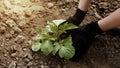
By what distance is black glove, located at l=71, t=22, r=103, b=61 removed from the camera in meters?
1.68

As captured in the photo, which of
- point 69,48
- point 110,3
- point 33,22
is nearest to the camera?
point 69,48

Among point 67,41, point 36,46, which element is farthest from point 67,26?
point 36,46

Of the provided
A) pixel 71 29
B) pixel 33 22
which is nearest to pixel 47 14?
pixel 33 22

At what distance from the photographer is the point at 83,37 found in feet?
5.56

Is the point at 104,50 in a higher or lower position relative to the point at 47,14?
lower

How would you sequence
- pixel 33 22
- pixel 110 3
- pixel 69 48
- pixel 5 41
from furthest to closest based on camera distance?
pixel 110 3 < pixel 33 22 < pixel 5 41 < pixel 69 48

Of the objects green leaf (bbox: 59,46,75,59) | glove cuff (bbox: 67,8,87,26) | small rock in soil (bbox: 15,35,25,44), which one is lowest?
green leaf (bbox: 59,46,75,59)

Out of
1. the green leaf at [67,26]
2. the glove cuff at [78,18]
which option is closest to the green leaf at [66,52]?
the green leaf at [67,26]

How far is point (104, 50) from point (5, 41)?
23.8 inches

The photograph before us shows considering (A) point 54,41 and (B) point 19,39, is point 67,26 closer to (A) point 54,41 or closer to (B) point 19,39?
(A) point 54,41

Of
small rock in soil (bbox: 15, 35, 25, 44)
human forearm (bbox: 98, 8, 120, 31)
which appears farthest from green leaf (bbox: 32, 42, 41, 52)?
human forearm (bbox: 98, 8, 120, 31)

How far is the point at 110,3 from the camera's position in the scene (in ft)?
6.68

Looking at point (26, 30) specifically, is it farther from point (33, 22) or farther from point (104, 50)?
point (104, 50)

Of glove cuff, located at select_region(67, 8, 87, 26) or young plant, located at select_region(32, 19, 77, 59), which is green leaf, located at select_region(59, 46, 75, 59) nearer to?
young plant, located at select_region(32, 19, 77, 59)
